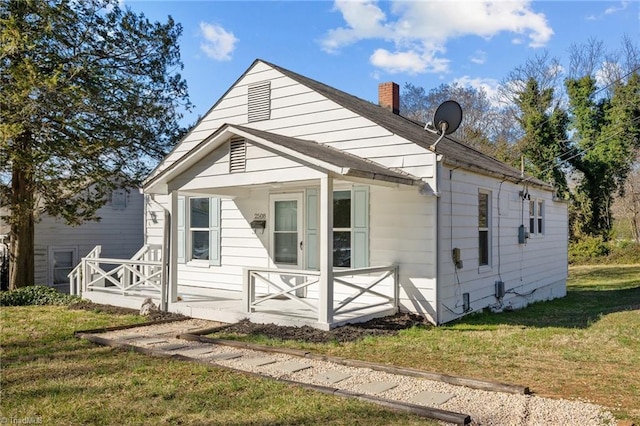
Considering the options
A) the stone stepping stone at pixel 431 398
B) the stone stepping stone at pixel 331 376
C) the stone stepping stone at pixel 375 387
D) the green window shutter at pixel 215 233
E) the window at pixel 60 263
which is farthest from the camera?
the window at pixel 60 263

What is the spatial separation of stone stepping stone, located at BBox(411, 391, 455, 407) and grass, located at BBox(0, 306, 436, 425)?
40 centimetres

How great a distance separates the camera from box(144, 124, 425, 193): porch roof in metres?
7.38

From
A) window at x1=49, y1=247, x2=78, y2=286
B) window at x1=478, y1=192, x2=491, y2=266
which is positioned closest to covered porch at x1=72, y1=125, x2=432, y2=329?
window at x1=478, y1=192, x2=491, y2=266

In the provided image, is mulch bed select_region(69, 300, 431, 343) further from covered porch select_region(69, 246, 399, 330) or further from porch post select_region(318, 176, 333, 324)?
porch post select_region(318, 176, 333, 324)

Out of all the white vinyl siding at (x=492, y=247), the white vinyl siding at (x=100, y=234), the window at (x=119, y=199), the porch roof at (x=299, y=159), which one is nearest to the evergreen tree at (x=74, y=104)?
the white vinyl siding at (x=100, y=234)

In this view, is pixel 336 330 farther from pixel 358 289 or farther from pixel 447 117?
pixel 447 117

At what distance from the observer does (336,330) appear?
748 centimetres

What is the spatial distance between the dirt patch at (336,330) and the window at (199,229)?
386 cm

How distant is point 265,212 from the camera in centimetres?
1100

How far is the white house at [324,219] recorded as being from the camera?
8195mm

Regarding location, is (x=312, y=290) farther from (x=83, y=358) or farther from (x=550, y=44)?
(x=550, y=44)

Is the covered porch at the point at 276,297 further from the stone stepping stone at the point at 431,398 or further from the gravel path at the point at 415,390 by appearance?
the stone stepping stone at the point at 431,398

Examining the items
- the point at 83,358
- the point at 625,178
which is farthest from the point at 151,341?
the point at 625,178

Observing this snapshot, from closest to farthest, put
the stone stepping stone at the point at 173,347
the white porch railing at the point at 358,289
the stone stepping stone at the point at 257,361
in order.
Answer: the stone stepping stone at the point at 257,361, the stone stepping stone at the point at 173,347, the white porch railing at the point at 358,289
